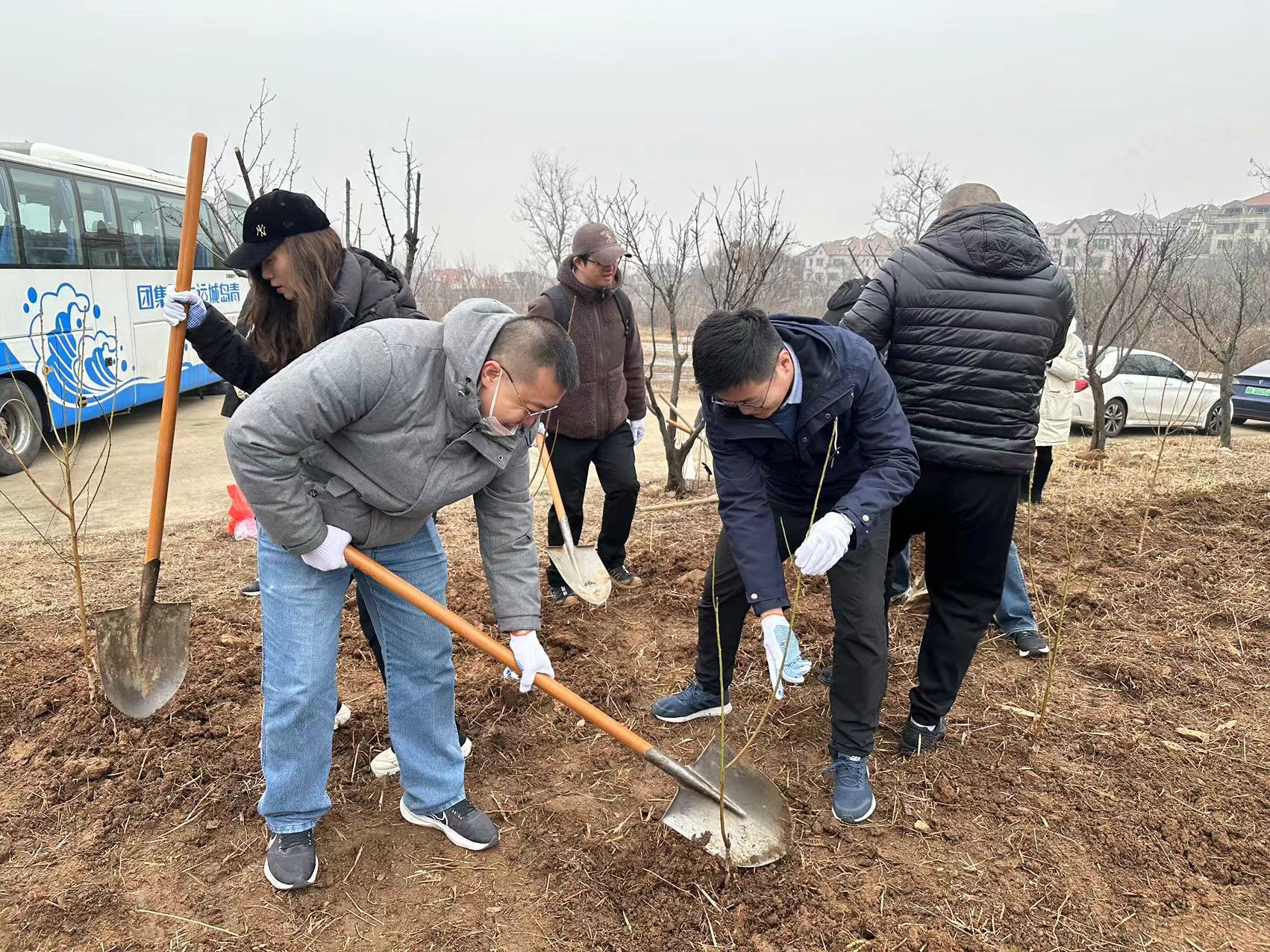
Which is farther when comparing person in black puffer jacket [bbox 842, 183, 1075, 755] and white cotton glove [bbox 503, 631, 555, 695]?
person in black puffer jacket [bbox 842, 183, 1075, 755]

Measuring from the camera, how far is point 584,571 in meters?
3.73

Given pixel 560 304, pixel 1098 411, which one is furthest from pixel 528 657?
pixel 1098 411

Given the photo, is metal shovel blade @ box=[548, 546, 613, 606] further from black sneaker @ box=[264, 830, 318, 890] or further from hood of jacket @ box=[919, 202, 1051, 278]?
hood of jacket @ box=[919, 202, 1051, 278]

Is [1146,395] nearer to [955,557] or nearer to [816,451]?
[955,557]

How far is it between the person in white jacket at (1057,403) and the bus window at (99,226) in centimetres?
859

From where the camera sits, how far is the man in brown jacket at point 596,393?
3660 millimetres

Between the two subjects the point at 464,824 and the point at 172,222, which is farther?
the point at 172,222

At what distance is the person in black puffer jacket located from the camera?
2.32 metres

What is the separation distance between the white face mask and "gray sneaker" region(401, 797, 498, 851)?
1075 mm

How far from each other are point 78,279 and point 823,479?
27.4 feet

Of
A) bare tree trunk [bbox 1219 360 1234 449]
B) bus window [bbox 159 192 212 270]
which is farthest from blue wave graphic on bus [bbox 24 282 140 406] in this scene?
bare tree trunk [bbox 1219 360 1234 449]

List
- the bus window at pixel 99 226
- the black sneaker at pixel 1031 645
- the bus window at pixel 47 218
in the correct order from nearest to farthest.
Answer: the black sneaker at pixel 1031 645 < the bus window at pixel 47 218 < the bus window at pixel 99 226

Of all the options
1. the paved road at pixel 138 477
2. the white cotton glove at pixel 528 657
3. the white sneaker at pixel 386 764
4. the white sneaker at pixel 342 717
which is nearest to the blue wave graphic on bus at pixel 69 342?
the paved road at pixel 138 477

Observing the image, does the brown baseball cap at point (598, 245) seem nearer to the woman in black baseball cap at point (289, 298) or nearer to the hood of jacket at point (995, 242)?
the woman in black baseball cap at point (289, 298)
